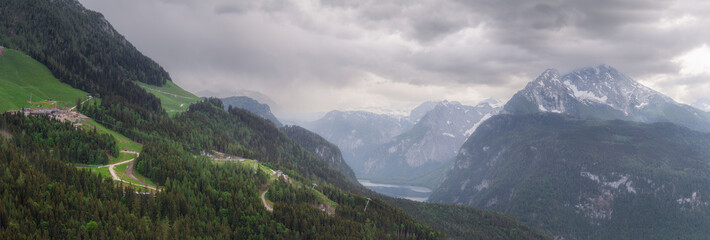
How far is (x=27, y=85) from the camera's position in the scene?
17025 centimetres

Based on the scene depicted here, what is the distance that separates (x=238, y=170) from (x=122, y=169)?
4393cm

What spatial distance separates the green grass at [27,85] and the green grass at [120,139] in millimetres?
24523

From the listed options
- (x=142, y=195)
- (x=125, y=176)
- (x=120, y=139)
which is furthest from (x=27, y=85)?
(x=142, y=195)

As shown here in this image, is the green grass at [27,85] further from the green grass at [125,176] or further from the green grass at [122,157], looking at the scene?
the green grass at [125,176]

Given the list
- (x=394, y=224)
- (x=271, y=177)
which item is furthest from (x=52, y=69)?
(x=394, y=224)

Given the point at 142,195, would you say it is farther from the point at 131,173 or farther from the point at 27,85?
the point at 27,85

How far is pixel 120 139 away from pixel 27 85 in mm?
68954

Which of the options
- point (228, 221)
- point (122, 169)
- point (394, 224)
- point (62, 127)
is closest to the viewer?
point (228, 221)

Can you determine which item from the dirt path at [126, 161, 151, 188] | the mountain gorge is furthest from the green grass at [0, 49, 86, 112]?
the dirt path at [126, 161, 151, 188]

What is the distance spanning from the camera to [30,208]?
7538cm

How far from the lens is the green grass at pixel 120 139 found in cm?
13938

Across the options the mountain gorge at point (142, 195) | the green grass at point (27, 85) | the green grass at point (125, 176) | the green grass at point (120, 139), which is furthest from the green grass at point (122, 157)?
the green grass at point (27, 85)

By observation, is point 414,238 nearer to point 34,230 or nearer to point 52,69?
point 34,230

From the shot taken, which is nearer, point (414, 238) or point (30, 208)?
point (30, 208)
